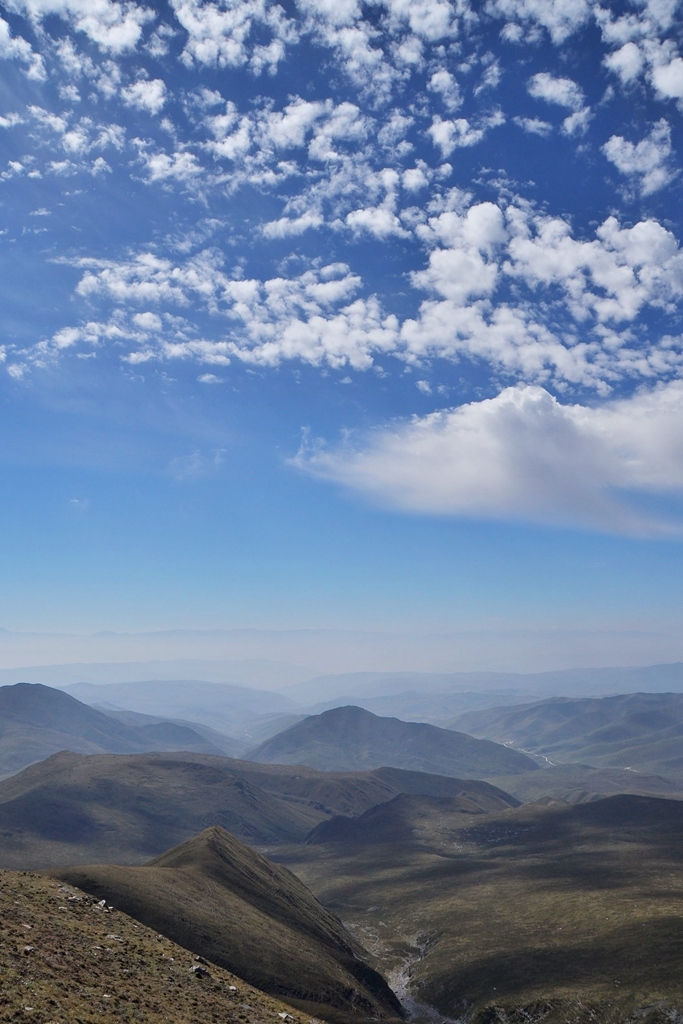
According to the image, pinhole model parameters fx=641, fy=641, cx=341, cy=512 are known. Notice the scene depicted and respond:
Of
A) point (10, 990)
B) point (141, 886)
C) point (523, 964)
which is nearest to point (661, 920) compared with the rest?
point (523, 964)

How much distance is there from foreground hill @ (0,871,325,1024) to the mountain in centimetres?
1687

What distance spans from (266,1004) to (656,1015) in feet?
188

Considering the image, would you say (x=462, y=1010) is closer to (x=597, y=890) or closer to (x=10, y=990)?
(x=597, y=890)

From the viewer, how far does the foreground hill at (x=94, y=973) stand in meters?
32.1

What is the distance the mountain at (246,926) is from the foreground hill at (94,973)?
16.9m

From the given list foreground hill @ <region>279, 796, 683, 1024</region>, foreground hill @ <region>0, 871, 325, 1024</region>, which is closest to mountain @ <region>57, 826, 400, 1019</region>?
foreground hill @ <region>279, 796, 683, 1024</region>

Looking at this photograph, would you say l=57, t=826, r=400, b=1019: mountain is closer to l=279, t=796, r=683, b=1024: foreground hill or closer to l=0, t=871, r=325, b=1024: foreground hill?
l=279, t=796, r=683, b=1024: foreground hill

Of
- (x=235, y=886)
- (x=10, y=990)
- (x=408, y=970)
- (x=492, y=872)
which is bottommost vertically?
(x=492, y=872)

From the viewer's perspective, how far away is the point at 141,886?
82.2 m

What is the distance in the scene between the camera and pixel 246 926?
87.4 meters

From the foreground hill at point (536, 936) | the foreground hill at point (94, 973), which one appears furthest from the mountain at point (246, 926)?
the foreground hill at point (94, 973)

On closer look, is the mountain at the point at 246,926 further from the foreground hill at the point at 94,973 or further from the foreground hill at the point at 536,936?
the foreground hill at the point at 94,973

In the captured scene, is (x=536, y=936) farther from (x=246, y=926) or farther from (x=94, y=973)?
(x=94, y=973)

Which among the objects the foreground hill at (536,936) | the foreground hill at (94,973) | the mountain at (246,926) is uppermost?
the foreground hill at (94,973)
